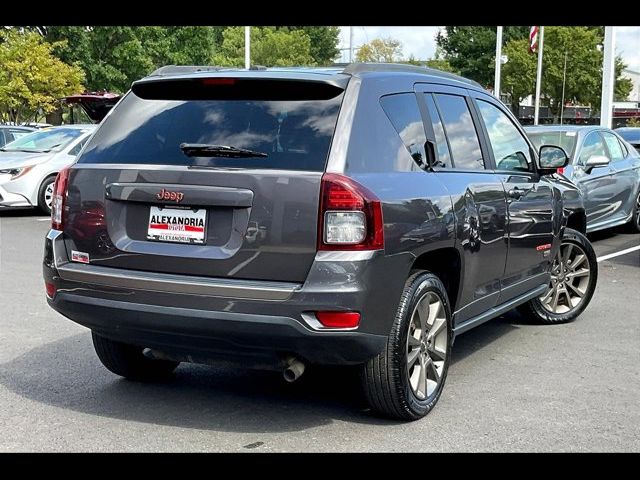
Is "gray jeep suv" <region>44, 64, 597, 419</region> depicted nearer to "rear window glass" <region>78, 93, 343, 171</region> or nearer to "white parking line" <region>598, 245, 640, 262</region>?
"rear window glass" <region>78, 93, 343, 171</region>

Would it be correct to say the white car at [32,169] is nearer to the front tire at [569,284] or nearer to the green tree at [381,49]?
the front tire at [569,284]

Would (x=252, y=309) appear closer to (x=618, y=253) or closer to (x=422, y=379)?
(x=422, y=379)

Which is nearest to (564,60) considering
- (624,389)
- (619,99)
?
(619,99)

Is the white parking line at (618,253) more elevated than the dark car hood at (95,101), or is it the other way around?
the dark car hood at (95,101)

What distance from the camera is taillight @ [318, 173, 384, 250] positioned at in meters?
3.72

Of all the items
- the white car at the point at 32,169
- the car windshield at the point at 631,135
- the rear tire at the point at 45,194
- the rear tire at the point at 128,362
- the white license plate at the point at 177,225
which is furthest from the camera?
the car windshield at the point at 631,135

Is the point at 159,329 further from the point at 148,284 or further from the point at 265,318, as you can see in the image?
the point at 265,318

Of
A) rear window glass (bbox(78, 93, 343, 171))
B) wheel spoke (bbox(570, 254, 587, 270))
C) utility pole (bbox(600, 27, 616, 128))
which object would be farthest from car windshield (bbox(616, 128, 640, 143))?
rear window glass (bbox(78, 93, 343, 171))

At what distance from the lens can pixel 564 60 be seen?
57.7m

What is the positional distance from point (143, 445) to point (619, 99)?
78004 millimetres

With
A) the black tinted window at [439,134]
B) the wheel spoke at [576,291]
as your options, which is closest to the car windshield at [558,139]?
the wheel spoke at [576,291]

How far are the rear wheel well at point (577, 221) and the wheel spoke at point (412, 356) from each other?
308 cm

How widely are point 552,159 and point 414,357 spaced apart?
2461 millimetres

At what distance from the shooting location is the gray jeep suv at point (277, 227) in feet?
12.3
